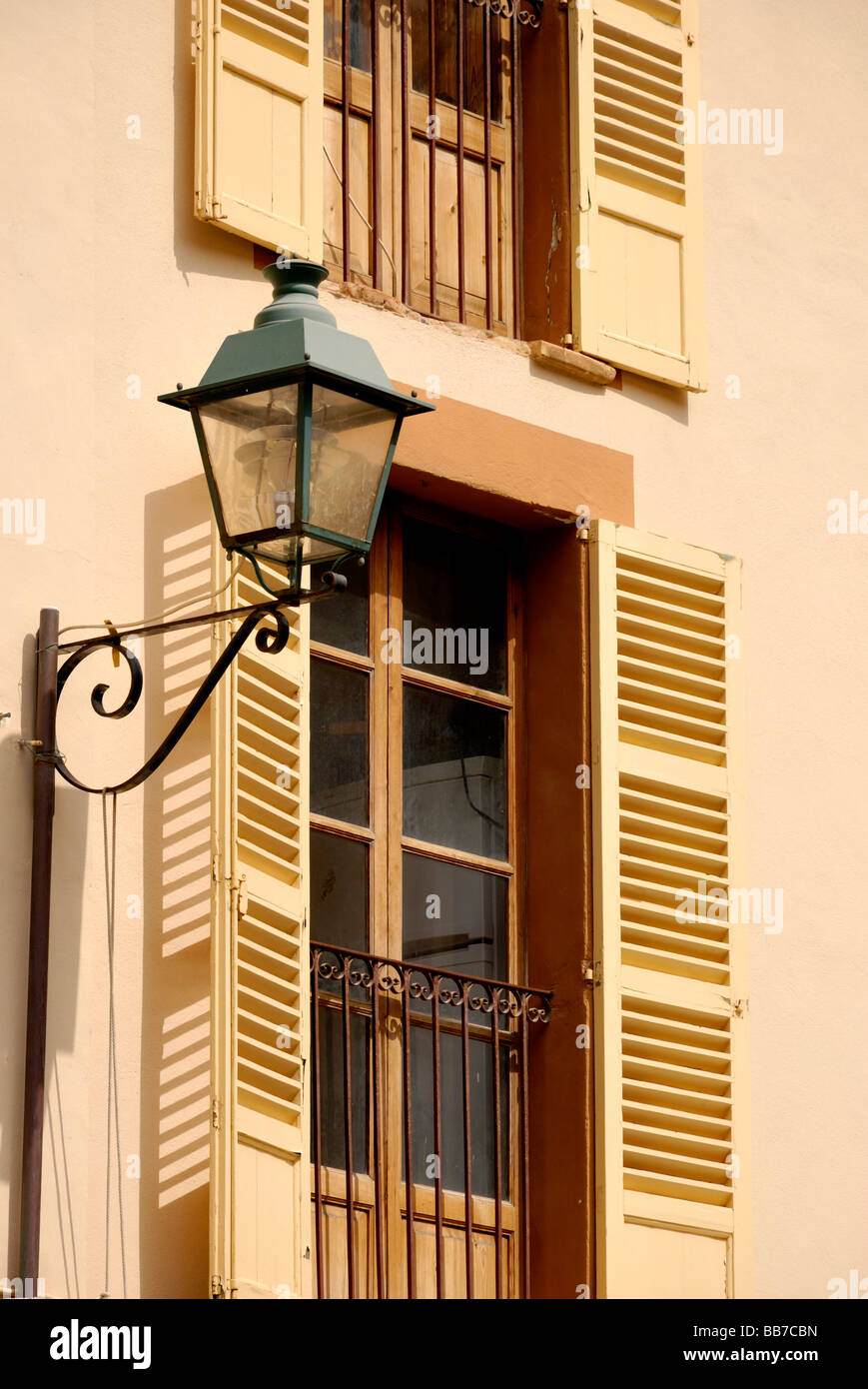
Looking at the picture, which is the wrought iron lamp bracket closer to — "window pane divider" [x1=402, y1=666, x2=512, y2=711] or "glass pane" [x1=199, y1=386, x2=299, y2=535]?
"glass pane" [x1=199, y1=386, x2=299, y2=535]

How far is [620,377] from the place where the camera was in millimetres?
8141

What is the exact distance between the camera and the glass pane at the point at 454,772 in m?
7.60

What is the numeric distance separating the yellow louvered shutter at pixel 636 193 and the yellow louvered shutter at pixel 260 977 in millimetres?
1707

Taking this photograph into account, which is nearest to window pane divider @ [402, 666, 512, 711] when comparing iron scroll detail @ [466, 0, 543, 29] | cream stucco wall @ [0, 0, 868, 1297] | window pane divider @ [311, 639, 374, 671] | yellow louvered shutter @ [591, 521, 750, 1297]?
window pane divider @ [311, 639, 374, 671]

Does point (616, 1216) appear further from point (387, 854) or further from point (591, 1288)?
point (387, 854)

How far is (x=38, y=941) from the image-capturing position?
245 inches

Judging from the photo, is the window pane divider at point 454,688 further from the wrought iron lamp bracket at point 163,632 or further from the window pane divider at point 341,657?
the wrought iron lamp bracket at point 163,632

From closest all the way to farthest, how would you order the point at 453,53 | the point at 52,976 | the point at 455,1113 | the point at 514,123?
the point at 52,976 < the point at 455,1113 < the point at 453,53 < the point at 514,123

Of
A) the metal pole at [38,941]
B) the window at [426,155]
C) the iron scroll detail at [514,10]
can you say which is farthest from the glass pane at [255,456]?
the iron scroll detail at [514,10]

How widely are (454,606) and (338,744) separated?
A: 0.63 m

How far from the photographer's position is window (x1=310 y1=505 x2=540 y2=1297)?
279 inches

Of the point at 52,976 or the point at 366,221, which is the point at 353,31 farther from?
the point at 52,976

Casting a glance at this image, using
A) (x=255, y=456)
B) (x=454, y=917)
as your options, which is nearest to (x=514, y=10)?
(x=454, y=917)
